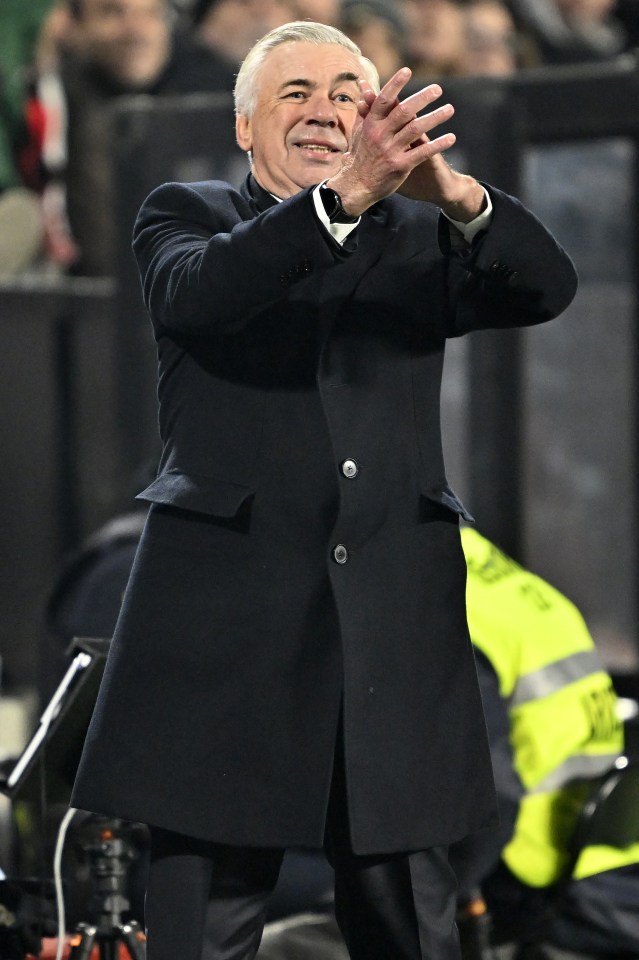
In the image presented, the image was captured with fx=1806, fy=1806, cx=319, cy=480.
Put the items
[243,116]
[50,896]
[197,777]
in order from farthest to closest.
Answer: [50,896], [243,116], [197,777]

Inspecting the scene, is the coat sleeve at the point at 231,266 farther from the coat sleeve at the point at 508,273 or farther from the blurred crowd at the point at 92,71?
the blurred crowd at the point at 92,71

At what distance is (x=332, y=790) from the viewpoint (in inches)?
88.5

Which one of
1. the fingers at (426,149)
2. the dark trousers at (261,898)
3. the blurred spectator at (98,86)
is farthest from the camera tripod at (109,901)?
the blurred spectator at (98,86)

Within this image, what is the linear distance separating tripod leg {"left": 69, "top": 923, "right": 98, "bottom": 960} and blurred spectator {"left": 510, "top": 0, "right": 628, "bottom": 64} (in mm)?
4612

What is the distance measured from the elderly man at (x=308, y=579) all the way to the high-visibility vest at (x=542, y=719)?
109cm

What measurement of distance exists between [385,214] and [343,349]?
0.21 metres

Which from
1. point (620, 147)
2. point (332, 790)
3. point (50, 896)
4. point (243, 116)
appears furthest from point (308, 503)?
point (620, 147)

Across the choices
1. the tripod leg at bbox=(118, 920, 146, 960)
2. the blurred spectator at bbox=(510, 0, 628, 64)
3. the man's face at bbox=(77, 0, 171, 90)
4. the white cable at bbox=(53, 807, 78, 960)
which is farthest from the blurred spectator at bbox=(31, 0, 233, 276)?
the tripod leg at bbox=(118, 920, 146, 960)

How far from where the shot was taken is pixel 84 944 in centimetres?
264

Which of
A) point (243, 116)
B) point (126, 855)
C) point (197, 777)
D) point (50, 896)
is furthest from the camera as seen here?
point (50, 896)

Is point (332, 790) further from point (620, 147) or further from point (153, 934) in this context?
point (620, 147)

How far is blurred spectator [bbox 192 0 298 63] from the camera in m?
6.30

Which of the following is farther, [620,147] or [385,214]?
[620,147]

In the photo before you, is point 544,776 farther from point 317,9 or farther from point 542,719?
point 317,9
